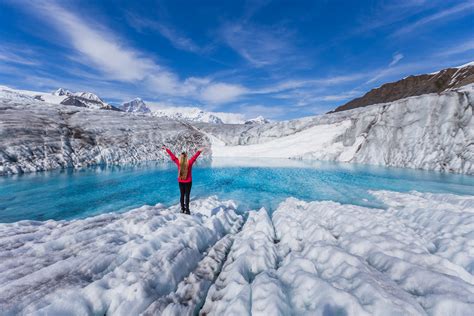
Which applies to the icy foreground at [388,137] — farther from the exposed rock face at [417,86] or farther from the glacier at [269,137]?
the exposed rock face at [417,86]

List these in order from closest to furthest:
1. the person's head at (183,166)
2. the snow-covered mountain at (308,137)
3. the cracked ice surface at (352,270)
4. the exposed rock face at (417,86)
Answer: the cracked ice surface at (352,270) < the person's head at (183,166) < the snow-covered mountain at (308,137) < the exposed rock face at (417,86)

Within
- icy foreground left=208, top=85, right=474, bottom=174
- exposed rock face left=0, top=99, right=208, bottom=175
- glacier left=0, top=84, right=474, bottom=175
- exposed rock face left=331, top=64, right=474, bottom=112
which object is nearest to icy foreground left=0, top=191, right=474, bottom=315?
glacier left=0, top=84, right=474, bottom=175

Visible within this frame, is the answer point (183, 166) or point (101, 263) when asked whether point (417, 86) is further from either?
point (101, 263)

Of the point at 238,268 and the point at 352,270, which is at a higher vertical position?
the point at 352,270

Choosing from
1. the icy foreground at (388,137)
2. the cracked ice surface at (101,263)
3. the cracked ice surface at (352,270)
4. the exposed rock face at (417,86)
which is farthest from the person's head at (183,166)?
the exposed rock face at (417,86)

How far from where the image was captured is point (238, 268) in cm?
486

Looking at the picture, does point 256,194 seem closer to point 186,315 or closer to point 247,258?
point 247,258

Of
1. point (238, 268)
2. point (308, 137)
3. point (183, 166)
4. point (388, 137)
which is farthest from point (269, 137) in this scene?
point (238, 268)

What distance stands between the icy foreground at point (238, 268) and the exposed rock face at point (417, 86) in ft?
457

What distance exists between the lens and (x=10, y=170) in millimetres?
24047

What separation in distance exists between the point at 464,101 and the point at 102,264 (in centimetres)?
4003

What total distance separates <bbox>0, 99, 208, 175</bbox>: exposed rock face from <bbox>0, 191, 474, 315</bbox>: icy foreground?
88.8 feet

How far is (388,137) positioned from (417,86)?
12923cm

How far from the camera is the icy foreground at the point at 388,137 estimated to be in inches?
1092
